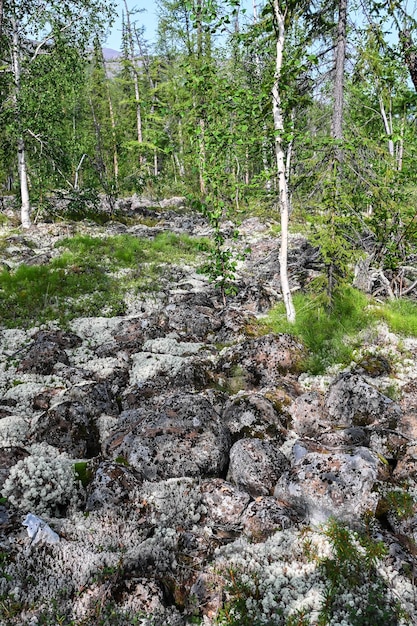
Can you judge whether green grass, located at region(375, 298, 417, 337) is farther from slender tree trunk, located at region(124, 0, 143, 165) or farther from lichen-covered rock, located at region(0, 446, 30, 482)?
slender tree trunk, located at region(124, 0, 143, 165)

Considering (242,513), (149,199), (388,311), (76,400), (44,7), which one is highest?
(44,7)

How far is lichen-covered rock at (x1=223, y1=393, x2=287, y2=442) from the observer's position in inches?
266

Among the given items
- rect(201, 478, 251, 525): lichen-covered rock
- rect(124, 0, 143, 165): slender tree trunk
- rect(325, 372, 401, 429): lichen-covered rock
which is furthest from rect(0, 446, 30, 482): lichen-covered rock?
rect(124, 0, 143, 165): slender tree trunk

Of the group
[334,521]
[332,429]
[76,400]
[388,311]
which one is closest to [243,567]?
[334,521]

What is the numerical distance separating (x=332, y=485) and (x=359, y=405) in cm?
232

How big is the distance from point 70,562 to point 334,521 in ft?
10.2

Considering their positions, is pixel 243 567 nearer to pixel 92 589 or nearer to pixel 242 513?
pixel 242 513

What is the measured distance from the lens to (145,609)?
3838 millimetres

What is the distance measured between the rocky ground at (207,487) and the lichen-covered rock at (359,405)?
26 millimetres

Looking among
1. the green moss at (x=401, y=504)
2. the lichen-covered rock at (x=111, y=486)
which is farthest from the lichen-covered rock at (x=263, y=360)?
the lichen-covered rock at (x=111, y=486)

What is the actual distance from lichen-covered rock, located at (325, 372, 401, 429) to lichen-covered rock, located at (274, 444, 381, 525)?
4.75ft

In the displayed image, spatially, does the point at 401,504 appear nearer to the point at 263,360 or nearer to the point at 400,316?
the point at 263,360

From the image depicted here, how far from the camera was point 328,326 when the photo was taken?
10.1 meters

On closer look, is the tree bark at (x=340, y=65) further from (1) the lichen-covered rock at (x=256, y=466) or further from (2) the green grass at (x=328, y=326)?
(1) the lichen-covered rock at (x=256, y=466)
